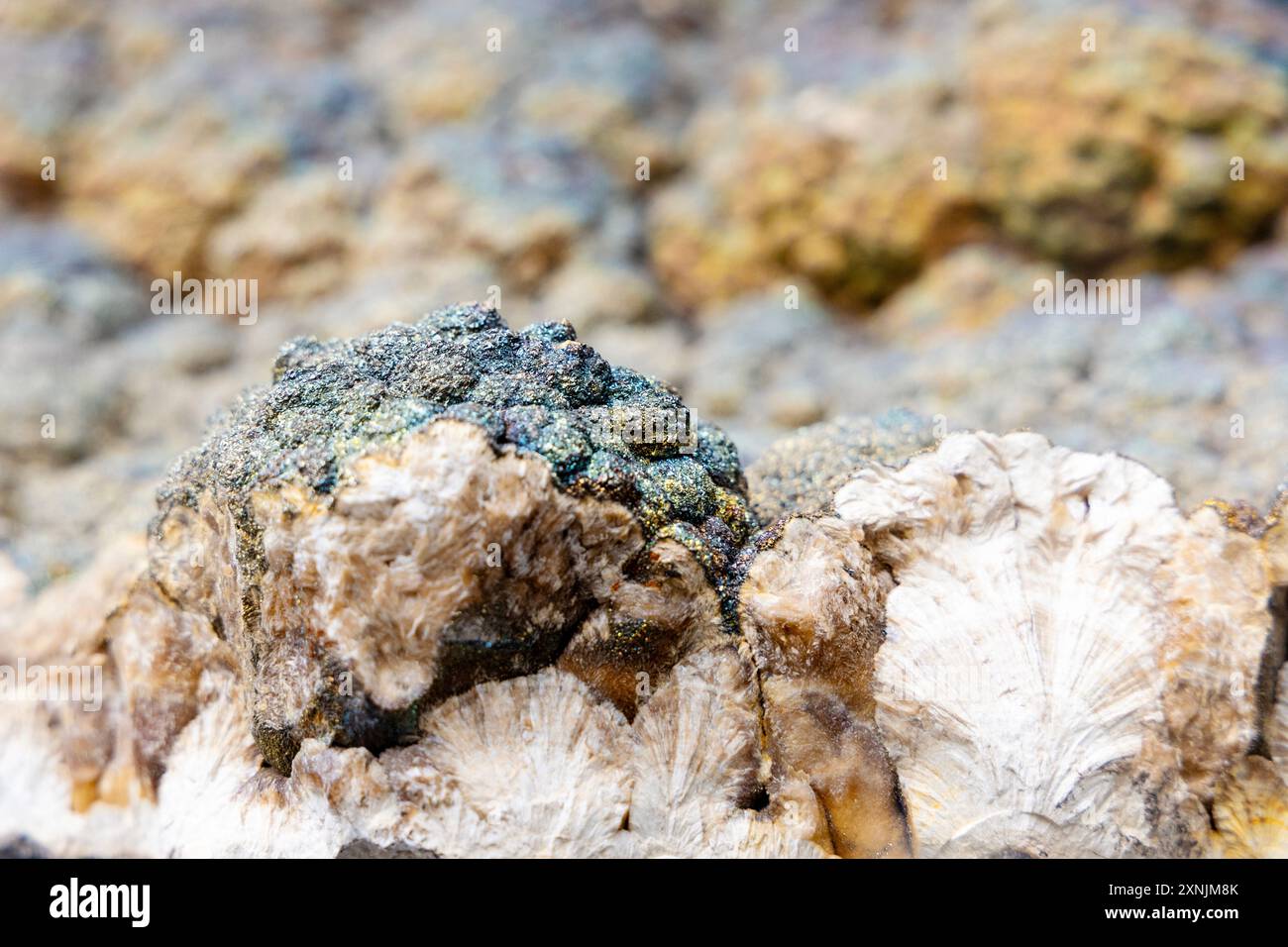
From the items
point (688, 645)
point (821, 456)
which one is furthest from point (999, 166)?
point (688, 645)

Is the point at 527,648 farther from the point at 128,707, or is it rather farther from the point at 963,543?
the point at 128,707

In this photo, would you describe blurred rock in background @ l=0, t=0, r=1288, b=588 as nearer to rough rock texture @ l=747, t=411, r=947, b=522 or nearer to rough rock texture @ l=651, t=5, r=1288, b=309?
rough rock texture @ l=651, t=5, r=1288, b=309

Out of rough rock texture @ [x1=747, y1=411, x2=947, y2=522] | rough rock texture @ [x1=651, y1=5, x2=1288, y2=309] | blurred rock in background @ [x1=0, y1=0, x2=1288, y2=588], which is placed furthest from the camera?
rough rock texture @ [x1=651, y1=5, x2=1288, y2=309]

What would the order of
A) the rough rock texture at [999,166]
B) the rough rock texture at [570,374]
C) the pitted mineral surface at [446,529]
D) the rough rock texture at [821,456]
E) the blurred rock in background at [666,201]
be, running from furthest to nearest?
1. the rough rock texture at [999,166]
2. the blurred rock in background at [666,201]
3. the rough rock texture at [821,456]
4. the rough rock texture at [570,374]
5. the pitted mineral surface at [446,529]

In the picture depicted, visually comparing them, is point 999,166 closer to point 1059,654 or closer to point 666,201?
point 666,201

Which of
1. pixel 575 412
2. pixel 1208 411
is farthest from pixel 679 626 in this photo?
pixel 1208 411

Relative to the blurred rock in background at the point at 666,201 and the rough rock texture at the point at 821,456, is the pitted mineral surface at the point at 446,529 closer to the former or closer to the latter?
the rough rock texture at the point at 821,456

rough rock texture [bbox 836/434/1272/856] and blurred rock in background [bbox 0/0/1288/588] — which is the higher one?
blurred rock in background [bbox 0/0/1288/588]

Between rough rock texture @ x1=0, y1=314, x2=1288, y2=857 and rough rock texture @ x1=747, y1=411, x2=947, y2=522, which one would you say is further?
rough rock texture @ x1=747, y1=411, x2=947, y2=522

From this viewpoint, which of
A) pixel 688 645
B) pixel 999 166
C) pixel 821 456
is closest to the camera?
pixel 688 645

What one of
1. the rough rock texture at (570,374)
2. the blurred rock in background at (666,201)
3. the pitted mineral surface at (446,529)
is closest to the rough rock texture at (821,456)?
the rough rock texture at (570,374)

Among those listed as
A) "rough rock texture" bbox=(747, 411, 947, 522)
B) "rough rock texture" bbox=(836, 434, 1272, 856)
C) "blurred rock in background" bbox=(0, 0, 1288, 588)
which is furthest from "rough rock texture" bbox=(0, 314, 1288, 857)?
"blurred rock in background" bbox=(0, 0, 1288, 588)
